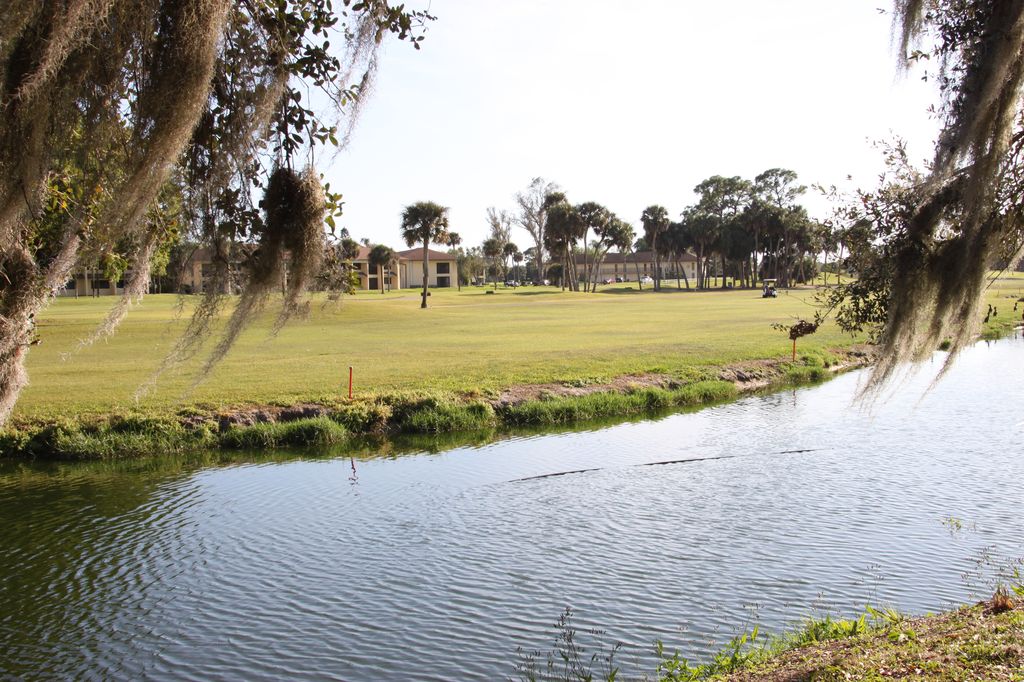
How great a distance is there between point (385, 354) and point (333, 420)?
11232 millimetres

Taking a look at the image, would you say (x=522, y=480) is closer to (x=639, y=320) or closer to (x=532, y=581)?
(x=532, y=581)

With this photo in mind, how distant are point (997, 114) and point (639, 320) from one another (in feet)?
141

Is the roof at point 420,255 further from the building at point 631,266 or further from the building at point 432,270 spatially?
the building at point 631,266

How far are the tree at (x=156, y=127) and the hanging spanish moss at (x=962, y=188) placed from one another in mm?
3631

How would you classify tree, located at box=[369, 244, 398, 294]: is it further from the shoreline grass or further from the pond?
the pond

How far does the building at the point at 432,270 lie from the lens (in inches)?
5172

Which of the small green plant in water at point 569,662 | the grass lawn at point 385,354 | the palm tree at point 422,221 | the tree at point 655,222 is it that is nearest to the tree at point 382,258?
the tree at point 655,222

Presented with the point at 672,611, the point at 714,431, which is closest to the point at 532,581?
the point at 672,611

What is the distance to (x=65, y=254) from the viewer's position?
17.3 feet

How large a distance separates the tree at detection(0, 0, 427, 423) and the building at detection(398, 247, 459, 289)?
12492cm

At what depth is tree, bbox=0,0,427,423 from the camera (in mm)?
4531

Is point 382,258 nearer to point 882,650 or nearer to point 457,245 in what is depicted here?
point 457,245

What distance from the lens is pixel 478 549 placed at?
11.3m

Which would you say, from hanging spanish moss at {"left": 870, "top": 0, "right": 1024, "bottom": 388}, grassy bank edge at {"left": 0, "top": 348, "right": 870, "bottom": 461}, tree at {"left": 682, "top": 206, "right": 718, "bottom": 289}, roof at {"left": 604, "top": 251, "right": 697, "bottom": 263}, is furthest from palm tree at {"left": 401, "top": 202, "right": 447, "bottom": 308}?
roof at {"left": 604, "top": 251, "right": 697, "bottom": 263}
